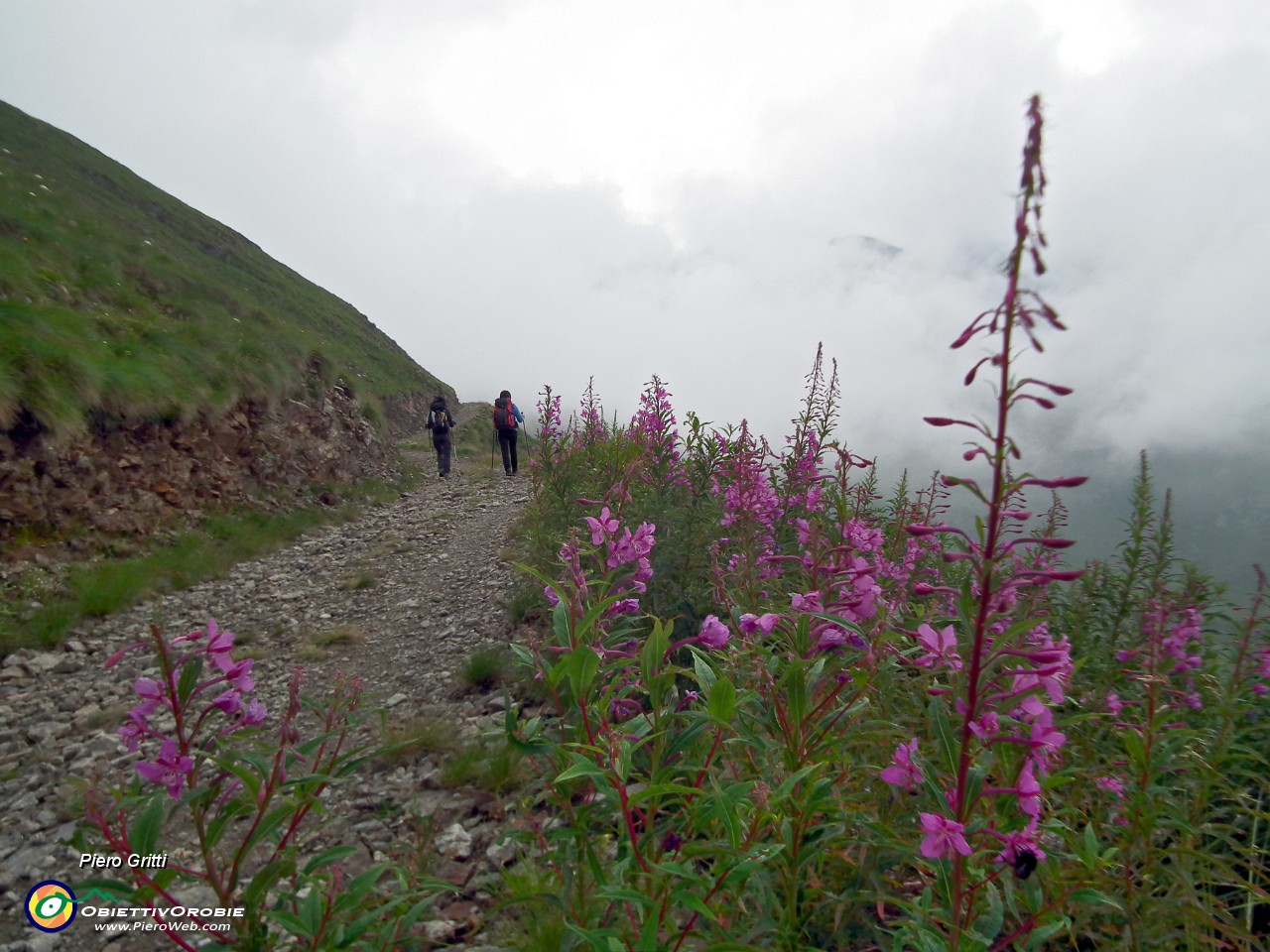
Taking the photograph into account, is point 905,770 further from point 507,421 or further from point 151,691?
point 507,421

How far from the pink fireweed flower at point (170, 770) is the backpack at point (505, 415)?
499 inches

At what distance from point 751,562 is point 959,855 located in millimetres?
1710

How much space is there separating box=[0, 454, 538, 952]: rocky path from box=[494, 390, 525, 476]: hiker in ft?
12.5

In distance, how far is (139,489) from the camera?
27.5ft

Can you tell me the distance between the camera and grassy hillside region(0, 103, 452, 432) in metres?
7.82

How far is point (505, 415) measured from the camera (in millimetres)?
14180

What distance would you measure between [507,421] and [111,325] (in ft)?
23.1

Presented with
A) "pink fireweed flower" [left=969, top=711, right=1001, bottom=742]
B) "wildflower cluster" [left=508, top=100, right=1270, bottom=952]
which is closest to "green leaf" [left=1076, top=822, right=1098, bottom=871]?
"wildflower cluster" [left=508, top=100, right=1270, bottom=952]

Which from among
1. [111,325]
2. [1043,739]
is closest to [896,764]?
[1043,739]

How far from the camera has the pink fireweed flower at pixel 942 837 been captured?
4.23ft

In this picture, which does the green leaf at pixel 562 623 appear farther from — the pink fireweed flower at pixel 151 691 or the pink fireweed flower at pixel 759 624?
the pink fireweed flower at pixel 151 691

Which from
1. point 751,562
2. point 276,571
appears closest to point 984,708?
point 751,562

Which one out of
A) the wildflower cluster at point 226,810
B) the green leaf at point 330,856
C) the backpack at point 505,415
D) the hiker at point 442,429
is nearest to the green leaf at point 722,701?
the wildflower cluster at point 226,810

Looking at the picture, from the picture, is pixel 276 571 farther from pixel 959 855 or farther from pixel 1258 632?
pixel 1258 632
